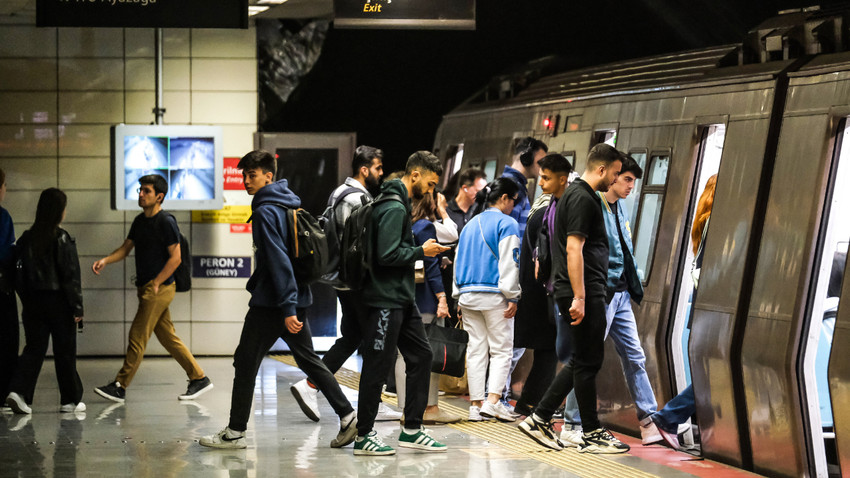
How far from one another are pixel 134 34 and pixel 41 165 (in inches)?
66.1

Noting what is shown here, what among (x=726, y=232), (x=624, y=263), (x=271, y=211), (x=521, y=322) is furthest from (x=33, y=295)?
(x=726, y=232)

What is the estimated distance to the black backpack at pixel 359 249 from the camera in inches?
274

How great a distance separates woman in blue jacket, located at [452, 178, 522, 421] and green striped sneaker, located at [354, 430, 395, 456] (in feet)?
4.88

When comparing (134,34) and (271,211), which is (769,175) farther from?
(134,34)

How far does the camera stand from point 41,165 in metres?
12.7

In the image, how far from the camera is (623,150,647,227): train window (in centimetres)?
844

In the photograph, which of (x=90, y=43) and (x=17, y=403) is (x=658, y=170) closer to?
(x=17, y=403)

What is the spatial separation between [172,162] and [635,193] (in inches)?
208

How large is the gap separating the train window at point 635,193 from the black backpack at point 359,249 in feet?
7.14

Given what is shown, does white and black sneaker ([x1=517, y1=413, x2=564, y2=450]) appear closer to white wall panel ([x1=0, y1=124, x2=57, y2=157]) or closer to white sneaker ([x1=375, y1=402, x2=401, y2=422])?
white sneaker ([x1=375, y1=402, x2=401, y2=422])

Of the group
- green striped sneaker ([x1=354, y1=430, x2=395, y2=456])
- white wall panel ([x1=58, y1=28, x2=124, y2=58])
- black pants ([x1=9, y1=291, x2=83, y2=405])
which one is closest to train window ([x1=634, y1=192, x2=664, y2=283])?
green striped sneaker ([x1=354, y1=430, x2=395, y2=456])

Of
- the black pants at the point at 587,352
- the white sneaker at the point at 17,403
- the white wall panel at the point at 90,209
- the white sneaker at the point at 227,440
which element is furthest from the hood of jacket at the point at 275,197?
the white wall panel at the point at 90,209

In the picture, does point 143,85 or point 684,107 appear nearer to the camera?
point 684,107

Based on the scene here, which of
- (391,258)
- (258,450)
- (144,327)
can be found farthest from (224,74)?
(391,258)
